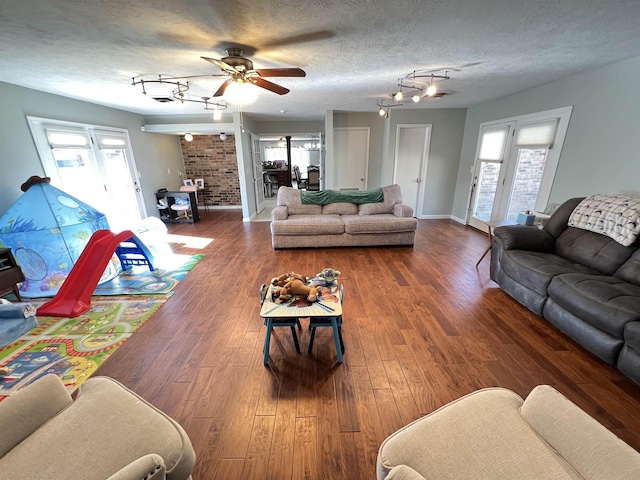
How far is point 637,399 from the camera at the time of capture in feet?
5.00

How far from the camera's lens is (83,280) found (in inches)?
99.6

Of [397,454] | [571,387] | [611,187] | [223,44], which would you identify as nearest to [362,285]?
[571,387]

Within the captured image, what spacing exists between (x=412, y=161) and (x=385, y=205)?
1925 mm

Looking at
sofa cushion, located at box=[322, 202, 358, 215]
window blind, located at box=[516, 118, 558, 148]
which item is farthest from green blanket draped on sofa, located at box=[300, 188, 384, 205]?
window blind, located at box=[516, 118, 558, 148]

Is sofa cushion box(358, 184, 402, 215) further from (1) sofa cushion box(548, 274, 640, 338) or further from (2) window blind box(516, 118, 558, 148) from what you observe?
(1) sofa cushion box(548, 274, 640, 338)

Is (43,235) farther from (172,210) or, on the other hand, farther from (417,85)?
(417,85)

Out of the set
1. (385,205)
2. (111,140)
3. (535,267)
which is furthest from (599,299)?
(111,140)

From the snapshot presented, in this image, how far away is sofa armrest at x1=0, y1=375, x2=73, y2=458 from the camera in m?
0.89

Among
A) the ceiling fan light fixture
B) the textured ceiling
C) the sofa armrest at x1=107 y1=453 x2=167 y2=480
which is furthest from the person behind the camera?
the ceiling fan light fixture

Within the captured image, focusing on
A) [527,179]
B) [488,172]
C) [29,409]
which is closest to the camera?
[29,409]

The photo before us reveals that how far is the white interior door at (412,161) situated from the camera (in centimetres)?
540

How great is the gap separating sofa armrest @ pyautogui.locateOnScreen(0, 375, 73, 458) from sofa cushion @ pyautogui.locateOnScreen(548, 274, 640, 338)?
3040mm

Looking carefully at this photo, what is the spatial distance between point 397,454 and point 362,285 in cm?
202

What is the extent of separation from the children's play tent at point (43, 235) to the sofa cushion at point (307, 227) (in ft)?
7.74
